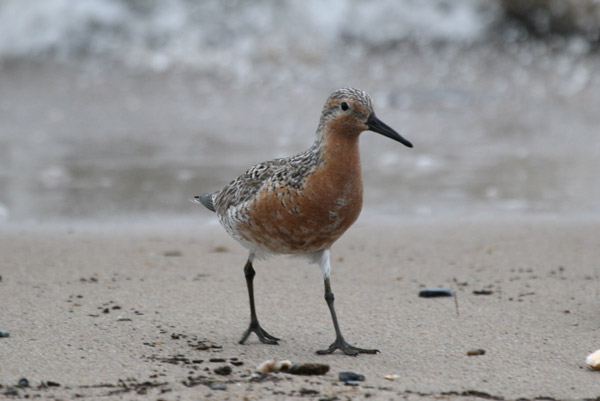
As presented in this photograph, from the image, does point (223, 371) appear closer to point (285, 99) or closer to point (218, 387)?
point (218, 387)

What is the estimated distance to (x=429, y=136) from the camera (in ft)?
36.9

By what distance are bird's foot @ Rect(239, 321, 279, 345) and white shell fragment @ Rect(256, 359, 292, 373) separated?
23.2 inches

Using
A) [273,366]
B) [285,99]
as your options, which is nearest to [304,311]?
[273,366]

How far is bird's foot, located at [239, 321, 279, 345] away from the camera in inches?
176

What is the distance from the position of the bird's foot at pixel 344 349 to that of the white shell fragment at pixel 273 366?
0.43 metres

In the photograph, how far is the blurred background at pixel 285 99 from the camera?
8625 millimetres

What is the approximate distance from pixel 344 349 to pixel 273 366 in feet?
1.74

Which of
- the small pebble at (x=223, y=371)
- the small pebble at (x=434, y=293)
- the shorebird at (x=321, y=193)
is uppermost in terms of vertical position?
the shorebird at (x=321, y=193)

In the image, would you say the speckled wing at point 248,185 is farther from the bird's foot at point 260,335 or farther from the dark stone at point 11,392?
the dark stone at point 11,392

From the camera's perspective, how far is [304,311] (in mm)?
5074

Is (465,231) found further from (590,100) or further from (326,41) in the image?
(326,41)

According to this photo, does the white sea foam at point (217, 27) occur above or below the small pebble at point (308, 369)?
above

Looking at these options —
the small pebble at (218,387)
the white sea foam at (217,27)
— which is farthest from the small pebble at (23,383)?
the white sea foam at (217,27)

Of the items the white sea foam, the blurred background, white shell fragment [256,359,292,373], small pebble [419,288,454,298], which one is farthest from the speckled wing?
the white sea foam
